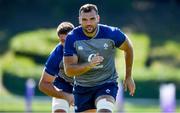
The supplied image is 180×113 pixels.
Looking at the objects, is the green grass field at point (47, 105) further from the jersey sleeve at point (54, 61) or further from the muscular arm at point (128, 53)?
the muscular arm at point (128, 53)

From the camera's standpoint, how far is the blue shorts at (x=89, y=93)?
11281 mm

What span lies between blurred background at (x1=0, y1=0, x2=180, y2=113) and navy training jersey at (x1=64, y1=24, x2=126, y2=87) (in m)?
4.82

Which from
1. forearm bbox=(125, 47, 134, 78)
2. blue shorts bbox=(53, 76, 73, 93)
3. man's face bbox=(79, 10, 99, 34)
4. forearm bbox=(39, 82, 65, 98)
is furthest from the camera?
blue shorts bbox=(53, 76, 73, 93)

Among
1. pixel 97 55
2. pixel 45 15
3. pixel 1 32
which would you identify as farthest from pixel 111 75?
pixel 45 15

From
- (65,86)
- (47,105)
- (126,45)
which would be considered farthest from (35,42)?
(126,45)

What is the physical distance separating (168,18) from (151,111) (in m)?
18.3

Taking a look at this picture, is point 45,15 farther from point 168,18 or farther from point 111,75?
point 111,75

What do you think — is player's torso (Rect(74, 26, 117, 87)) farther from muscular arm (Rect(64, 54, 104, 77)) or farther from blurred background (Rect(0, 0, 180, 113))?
blurred background (Rect(0, 0, 180, 113))

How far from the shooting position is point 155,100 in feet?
92.9

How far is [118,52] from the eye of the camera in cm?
3556

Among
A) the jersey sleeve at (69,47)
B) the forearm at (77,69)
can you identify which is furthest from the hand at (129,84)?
the jersey sleeve at (69,47)

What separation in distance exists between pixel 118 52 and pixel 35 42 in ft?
10.7

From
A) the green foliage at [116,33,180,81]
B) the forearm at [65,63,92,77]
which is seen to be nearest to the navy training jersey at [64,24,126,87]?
the forearm at [65,63,92,77]

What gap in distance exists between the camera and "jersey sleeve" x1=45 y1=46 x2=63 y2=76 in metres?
12.0
